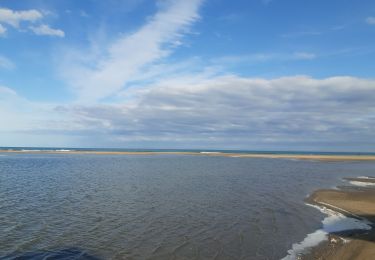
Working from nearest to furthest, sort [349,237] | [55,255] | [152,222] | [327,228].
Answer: [55,255]
[349,237]
[327,228]
[152,222]

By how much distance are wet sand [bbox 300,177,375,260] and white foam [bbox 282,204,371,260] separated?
14.8 inches

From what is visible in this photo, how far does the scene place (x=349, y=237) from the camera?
1673 centimetres

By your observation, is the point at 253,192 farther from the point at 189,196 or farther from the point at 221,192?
the point at 189,196

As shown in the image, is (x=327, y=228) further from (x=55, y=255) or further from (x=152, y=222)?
(x=55, y=255)

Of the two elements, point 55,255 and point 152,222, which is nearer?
point 55,255

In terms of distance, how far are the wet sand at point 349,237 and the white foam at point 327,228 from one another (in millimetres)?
376

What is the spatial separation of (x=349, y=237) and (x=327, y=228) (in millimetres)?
2295

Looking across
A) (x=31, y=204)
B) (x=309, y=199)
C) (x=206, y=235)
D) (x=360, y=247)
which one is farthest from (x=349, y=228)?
(x=31, y=204)

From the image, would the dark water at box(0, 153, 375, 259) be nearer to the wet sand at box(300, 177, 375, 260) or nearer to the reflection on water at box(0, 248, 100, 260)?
the reflection on water at box(0, 248, 100, 260)

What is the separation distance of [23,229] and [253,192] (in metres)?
20.6

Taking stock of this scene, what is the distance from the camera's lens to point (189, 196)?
95.0 ft

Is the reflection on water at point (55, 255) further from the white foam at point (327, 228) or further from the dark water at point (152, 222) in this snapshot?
the white foam at point (327, 228)

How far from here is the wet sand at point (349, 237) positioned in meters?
14.1

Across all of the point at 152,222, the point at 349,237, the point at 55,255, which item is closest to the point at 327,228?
the point at 349,237
